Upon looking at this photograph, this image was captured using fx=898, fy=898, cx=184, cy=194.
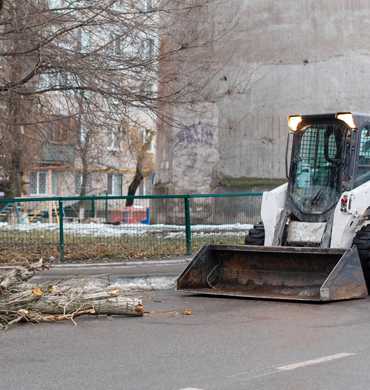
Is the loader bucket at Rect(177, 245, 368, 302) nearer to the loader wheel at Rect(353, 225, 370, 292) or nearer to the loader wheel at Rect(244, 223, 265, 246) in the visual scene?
the loader wheel at Rect(353, 225, 370, 292)

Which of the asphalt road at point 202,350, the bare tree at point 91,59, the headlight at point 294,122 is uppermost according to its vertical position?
the bare tree at point 91,59

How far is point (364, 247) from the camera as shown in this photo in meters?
12.8

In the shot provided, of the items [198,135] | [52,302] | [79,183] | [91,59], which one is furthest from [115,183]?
[52,302]

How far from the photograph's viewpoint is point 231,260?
13570 millimetres

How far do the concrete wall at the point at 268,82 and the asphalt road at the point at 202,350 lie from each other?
44.6 feet

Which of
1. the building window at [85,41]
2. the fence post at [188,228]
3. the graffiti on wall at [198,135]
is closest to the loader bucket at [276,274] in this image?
the fence post at [188,228]

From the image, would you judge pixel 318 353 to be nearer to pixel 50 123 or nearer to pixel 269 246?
pixel 269 246

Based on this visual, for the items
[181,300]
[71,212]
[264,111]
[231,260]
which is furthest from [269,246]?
[264,111]

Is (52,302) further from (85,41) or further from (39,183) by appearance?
(39,183)

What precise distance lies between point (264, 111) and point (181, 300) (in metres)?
13.4

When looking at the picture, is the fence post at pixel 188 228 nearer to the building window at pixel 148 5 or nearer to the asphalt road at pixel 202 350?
the building window at pixel 148 5

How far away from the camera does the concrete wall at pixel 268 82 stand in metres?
25.2

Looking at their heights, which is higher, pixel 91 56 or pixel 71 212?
pixel 91 56

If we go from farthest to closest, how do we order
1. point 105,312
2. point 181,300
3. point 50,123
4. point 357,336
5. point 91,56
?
point 50,123 < point 91,56 < point 181,300 < point 105,312 < point 357,336
